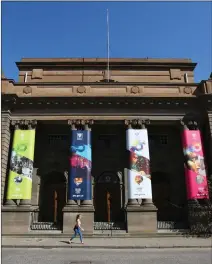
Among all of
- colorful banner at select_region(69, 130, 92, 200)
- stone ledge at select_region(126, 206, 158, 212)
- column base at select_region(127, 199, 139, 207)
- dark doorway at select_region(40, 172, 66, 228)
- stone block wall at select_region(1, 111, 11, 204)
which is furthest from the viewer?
dark doorway at select_region(40, 172, 66, 228)

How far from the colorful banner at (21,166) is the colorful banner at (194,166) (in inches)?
519

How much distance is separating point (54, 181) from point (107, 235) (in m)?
8.89

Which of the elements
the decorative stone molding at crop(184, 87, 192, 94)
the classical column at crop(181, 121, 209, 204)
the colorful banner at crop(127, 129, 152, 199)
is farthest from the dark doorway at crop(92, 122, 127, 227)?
the decorative stone molding at crop(184, 87, 192, 94)

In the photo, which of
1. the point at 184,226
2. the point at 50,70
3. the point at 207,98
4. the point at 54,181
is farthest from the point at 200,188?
the point at 50,70

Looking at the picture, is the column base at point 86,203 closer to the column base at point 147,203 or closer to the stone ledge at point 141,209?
the stone ledge at point 141,209

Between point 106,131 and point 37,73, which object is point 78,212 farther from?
point 37,73

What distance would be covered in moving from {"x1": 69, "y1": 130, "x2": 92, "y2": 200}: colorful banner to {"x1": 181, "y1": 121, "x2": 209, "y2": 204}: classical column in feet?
27.1

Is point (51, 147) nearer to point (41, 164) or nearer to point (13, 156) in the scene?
point (41, 164)

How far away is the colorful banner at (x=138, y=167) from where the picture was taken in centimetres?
2153

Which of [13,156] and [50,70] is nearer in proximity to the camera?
[13,156]

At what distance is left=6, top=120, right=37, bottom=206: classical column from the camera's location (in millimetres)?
21516

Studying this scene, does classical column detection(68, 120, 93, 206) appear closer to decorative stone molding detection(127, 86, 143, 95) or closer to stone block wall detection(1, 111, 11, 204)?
decorative stone molding detection(127, 86, 143, 95)

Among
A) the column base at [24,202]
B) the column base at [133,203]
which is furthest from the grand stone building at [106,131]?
the column base at [133,203]

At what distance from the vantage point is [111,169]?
25.7 m
